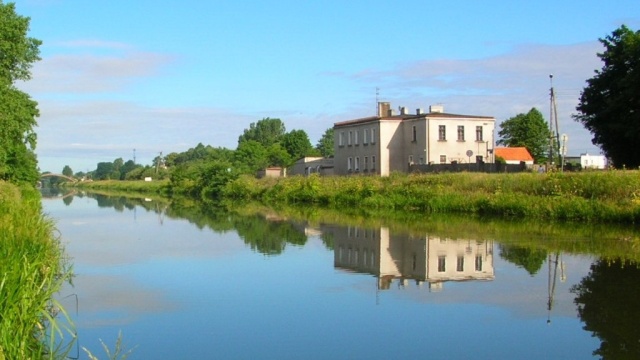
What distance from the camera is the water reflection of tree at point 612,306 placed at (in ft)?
32.0

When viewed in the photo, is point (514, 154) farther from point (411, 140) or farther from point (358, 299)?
point (358, 299)

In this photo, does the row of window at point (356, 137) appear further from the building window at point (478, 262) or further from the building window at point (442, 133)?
the building window at point (478, 262)

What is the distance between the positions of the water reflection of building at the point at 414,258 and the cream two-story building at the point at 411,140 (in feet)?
96.3

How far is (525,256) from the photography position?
19.8 metres

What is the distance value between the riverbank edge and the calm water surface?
6.75 m

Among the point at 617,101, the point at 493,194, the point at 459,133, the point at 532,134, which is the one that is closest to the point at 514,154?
the point at 532,134

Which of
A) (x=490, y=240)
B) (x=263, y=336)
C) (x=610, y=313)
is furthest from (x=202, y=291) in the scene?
(x=490, y=240)

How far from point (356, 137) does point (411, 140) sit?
251 inches

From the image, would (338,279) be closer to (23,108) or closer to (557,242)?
(557,242)

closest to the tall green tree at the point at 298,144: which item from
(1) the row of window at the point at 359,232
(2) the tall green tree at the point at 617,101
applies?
(2) the tall green tree at the point at 617,101

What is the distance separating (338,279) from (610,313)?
6358 millimetres

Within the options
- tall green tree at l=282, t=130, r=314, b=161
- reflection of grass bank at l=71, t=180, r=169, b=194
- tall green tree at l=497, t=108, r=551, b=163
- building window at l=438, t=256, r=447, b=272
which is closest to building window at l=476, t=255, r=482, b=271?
building window at l=438, t=256, r=447, b=272

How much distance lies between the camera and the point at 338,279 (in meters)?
16.7

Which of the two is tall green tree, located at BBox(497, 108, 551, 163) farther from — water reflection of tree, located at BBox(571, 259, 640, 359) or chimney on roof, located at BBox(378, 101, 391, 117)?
water reflection of tree, located at BBox(571, 259, 640, 359)
